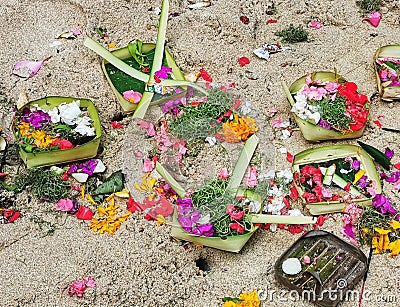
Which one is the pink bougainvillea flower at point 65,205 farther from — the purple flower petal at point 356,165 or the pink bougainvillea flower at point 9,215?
the purple flower petal at point 356,165

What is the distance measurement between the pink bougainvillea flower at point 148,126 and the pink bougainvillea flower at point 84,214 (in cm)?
47

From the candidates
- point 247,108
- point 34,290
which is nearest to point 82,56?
point 247,108

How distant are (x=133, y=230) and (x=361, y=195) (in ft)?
3.05

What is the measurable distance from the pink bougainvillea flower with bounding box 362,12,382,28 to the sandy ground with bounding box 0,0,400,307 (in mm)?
31

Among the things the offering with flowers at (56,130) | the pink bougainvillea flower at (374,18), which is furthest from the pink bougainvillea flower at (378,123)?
the offering with flowers at (56,130)

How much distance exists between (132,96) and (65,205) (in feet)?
2.05

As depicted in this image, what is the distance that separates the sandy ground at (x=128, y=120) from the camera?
2.40 metres

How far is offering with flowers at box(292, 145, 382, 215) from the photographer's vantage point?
2.59 m

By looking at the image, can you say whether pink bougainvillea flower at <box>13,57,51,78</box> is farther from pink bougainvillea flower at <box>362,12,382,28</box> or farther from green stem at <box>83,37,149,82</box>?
pink bougainvillea flower at <box>362,12,382,28</box>

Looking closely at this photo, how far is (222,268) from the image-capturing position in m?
2.46

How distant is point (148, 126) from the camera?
288 centimetres

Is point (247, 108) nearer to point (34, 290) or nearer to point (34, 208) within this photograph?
point (34, 208)

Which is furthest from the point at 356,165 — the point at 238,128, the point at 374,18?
the point at 374,18

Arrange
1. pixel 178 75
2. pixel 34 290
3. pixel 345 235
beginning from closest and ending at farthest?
pixel 34 290 < pixel 345 235 < pixel 178 75
